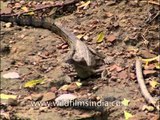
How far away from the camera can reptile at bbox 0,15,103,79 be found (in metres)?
4.58

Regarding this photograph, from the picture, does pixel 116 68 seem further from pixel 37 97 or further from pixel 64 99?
pixel 37 97

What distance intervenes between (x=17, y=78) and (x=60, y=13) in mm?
1579

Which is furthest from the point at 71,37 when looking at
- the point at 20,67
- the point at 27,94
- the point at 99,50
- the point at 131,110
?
the point at 131,110

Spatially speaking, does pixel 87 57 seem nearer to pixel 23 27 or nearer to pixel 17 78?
pixel 17 78

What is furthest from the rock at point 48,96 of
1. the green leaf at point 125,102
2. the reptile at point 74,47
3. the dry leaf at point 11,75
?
the green leaf at point 125,102

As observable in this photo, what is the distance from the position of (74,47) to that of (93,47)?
0.30m

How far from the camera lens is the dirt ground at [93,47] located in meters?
4.25

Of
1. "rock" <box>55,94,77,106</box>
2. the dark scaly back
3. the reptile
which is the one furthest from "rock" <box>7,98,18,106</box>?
the dark scaly back

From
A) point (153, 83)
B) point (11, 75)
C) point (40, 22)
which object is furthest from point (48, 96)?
point (40, 22)

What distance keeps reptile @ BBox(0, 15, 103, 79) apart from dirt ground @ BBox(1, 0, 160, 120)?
75 millimetres

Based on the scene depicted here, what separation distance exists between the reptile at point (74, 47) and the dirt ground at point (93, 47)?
8 centimetres

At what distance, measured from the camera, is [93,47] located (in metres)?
5.19

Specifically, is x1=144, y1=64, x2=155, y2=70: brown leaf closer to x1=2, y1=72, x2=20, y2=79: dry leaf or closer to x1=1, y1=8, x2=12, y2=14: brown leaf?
x1=2, y1=72, x2=20, y2=79: dry leaf

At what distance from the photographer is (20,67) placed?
5020 millimetres
